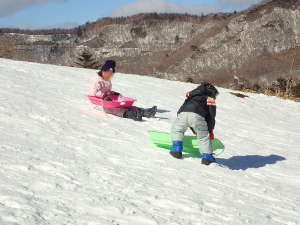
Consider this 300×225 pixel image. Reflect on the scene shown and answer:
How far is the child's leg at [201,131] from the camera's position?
6707 millimetres

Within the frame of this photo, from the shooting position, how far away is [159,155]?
22.3 feet

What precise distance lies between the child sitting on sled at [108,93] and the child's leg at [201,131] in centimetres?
299

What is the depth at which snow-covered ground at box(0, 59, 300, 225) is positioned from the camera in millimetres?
3951

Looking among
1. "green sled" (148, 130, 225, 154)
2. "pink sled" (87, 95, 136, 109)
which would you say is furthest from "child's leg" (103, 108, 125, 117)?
"green sled" (148, 130, 225, 154)

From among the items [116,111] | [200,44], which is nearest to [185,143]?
[116,111]

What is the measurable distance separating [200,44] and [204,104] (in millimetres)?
131468

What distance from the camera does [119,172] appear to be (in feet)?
17.5

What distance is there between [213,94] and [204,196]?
7.80ft

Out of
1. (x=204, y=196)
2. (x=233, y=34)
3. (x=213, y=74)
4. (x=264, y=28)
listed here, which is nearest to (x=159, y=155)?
(x=204, y=196)

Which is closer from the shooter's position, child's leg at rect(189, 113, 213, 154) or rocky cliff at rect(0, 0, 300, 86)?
child's leg at rect(189, 113, 213, 154)

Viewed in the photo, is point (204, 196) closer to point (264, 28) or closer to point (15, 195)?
point (15, 195)

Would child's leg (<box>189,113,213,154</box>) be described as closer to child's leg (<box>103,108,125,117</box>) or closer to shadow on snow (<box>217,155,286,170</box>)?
shadow on snow (<box>217,155,286,170</box>)

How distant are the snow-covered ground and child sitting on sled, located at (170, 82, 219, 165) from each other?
0.80 ft

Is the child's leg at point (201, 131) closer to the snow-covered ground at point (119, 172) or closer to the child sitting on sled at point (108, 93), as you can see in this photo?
the snow-covered ground at point (119, 172)
